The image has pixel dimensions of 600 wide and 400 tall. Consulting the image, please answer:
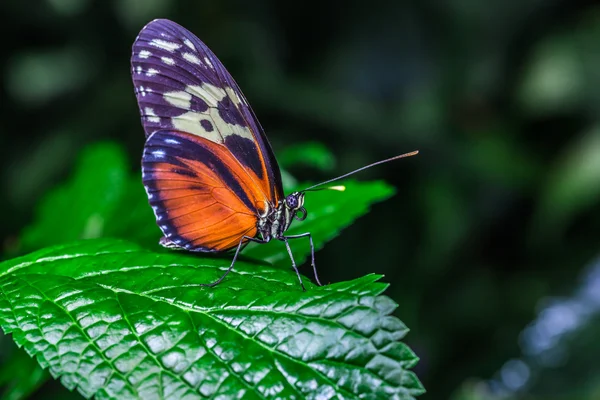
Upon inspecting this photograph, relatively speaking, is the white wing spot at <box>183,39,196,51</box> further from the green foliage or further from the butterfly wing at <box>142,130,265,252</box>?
the green foliage

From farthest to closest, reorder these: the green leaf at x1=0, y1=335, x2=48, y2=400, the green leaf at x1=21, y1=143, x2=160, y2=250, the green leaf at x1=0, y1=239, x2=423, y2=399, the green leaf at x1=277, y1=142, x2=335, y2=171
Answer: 1. the green leaf at x1=277, y1=142, x2=335, y2=171
2. the green leaf at x1=21, y1=143, x2=160, y2=250
3. the green leaf at x1=0, y1=335, x2=48, y2=400
4. the green leaf at x1=0, y1=239, x2=423, y2=399

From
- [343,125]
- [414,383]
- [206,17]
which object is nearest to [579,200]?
[343,125]

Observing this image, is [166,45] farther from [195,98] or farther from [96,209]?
[96,209]

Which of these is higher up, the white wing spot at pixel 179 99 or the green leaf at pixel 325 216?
the white wing spot at pixel 179 99

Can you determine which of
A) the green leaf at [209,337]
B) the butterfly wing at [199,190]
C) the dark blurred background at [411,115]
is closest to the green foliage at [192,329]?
the green leaf at [209,337]

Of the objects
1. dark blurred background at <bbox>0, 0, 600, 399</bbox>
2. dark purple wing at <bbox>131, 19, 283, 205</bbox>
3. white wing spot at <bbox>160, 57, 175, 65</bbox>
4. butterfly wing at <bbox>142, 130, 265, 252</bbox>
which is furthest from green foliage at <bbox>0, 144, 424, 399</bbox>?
dark blurred background at <bbox>0, 0, 600, 399</bbox>

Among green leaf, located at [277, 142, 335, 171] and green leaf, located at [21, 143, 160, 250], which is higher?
green leaf, located at [277, 142, 335, 171]

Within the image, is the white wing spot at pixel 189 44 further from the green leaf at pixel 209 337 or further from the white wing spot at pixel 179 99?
the green leaf at pixel 209 337
